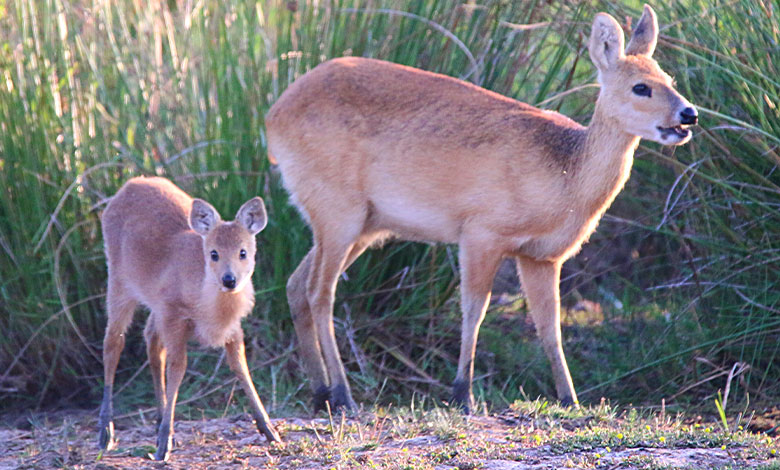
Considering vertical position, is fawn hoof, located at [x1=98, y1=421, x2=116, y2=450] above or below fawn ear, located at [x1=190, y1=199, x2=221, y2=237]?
below

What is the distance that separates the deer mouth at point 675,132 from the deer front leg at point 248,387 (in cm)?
239

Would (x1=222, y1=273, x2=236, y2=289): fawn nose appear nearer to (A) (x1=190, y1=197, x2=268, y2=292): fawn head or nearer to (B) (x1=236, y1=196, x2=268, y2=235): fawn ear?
(A) (x1=190, y1=197, x2=268, y2=292): fawn head

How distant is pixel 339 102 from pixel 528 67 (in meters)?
1.59

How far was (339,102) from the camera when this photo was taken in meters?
5.99

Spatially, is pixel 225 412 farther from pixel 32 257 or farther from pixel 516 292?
pixel 516 292

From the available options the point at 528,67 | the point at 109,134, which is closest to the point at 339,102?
the point at 528,67

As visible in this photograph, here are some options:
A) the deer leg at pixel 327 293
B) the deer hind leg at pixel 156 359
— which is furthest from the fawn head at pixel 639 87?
the deer hind leg at pixel 156 359

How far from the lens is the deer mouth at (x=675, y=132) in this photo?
5.07 meters

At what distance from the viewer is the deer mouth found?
5066 millimetres

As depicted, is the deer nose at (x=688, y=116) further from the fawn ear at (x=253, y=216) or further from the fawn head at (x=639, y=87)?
the fawn ear at (x=253, y=216)

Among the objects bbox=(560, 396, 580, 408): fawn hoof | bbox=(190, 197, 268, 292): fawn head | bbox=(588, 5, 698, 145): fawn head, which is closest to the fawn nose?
bbox=(190, 197, 268, 292): fawn head

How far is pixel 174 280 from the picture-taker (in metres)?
5.09

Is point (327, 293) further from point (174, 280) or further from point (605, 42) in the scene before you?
point (605, 42)

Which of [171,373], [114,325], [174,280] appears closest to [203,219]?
[174,280]
